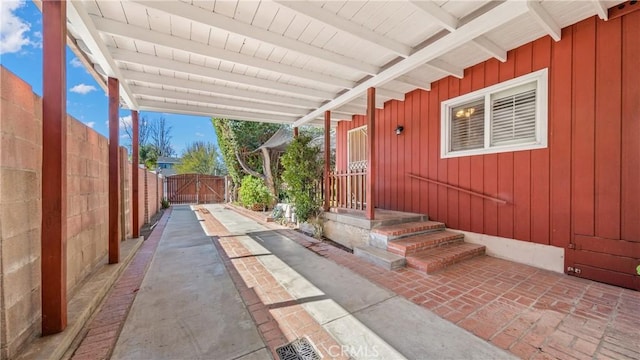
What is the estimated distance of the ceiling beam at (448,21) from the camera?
2650 millimetres

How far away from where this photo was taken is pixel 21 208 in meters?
1.65

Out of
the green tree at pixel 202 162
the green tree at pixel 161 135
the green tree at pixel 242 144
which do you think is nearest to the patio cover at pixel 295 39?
the green tree at pixel 242 144

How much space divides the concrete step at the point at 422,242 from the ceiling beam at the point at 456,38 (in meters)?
2.74

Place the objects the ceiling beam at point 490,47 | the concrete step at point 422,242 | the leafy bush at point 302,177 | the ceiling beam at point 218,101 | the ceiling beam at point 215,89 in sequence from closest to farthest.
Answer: the ceiling beam at point 490,47 → the concrete step at point 422,242 → the ceiling beam at point 215,89 → the ceiling beam at point 218,101 → the leafy bush at point 302,177

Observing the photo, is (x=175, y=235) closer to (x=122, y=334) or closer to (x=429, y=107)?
(x=122, y=334)

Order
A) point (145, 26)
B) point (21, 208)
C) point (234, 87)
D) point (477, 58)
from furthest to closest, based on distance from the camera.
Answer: point (234, 87) → point (477, 58) → point (145, 26) → point (21, 208)

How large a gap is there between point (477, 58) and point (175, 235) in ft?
23.0

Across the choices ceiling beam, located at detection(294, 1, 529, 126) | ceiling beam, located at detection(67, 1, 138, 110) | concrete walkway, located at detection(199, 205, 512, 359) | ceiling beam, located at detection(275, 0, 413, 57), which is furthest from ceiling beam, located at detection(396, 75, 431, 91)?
ceiling beam, located at detection(67, 1, 138, 110)

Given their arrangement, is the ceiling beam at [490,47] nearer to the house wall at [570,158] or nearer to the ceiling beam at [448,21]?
the ceiling beam at [448,21]

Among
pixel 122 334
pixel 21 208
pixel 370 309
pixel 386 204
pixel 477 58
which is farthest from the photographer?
pixel 386 204

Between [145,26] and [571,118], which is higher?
[145,26]

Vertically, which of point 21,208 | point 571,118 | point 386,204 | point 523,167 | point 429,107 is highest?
point 429,107

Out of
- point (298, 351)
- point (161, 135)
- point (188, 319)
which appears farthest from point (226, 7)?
point (161, 135)

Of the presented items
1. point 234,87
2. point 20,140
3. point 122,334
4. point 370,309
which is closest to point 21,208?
point 20,140
